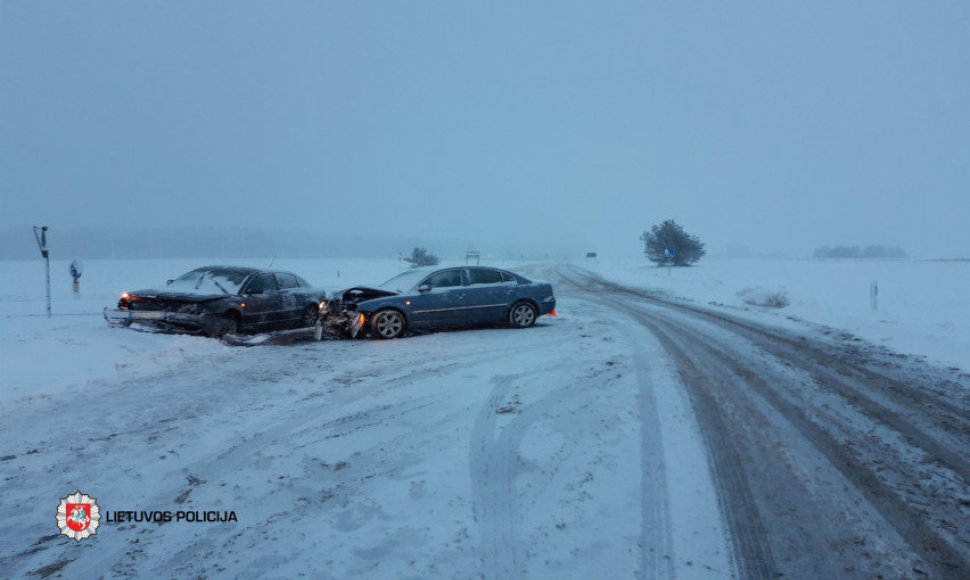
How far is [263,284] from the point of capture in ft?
33.9

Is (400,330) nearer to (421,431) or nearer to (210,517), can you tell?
(421,431)

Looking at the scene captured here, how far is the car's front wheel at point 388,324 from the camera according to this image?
961 centimetres

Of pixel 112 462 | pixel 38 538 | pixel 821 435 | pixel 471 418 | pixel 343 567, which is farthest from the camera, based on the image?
pixel 471 418

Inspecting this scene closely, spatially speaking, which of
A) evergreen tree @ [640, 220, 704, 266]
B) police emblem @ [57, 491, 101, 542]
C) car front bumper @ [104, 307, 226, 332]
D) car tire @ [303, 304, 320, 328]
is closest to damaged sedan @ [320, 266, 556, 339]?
car tire @ [303, 304, 320, 328]

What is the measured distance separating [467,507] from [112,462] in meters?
2.91

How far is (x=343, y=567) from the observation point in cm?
259

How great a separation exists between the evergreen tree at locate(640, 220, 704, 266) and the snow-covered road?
155ft

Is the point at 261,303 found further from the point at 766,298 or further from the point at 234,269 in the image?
the point at 766,298

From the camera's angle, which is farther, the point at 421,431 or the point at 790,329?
the point at 790,329

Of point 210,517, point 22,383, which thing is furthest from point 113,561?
point 22,383

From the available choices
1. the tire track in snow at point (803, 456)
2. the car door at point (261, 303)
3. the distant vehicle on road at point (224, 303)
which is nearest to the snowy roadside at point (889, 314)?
→ the tire track in snow at point (803, 456)

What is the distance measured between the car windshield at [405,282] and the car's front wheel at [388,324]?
55 centimetres

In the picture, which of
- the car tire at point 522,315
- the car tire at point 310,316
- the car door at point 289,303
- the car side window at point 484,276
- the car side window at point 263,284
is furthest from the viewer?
the car tire at point 310,316

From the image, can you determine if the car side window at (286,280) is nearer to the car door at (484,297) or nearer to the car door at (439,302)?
the car door at (439,302)
